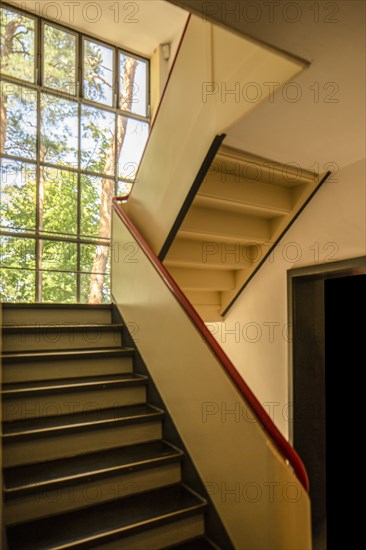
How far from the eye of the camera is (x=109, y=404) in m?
2.83

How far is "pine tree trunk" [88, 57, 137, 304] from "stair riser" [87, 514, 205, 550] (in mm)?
3485

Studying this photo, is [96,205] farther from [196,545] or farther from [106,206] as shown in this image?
[196,545]

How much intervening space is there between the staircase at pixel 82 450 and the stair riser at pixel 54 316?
0.04ft

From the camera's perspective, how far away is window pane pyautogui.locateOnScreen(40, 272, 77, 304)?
502 cm

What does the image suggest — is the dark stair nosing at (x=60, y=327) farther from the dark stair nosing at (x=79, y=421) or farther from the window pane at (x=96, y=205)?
the window pane at (x=96, y=205)

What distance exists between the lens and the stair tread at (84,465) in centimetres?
213

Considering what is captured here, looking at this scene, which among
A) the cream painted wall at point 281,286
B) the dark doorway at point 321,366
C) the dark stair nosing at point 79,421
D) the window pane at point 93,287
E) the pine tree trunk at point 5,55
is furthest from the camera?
the window pane at point 93,287

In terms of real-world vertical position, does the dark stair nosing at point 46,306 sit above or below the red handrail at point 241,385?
above

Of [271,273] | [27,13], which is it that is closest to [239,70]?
[271,273]

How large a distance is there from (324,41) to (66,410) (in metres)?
2.60

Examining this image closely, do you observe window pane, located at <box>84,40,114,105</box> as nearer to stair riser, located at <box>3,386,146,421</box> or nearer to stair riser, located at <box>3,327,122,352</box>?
stair riser, located at <box>3,327,122,352</box>

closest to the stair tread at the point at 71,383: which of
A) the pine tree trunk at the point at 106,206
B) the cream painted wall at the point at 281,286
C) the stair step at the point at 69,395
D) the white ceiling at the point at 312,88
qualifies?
the stair step at the point at 69,395

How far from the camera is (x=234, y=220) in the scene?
3.39 m

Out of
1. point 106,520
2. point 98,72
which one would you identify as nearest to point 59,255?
point 98,72
